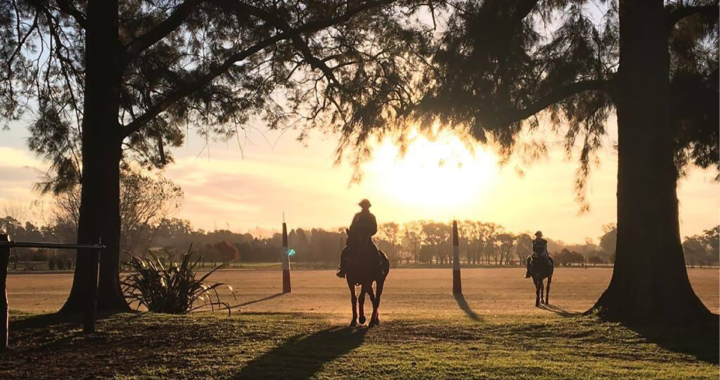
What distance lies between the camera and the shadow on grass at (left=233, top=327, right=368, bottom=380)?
678cm

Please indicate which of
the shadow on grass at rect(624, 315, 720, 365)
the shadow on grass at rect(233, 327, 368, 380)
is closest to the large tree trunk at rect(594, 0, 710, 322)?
the shadow on grass at rect(624, 315, 720, 365)

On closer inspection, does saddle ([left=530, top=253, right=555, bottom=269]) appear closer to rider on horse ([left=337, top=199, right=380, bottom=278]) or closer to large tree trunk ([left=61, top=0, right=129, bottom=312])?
rider on horse ([left=337, top=199, right=380, bottom=278])

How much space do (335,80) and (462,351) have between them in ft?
23.7

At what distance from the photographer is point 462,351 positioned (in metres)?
8.16

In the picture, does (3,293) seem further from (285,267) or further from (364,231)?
(285,267)

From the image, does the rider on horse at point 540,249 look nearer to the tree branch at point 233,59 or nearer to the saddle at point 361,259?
the tree branch at point 233,59

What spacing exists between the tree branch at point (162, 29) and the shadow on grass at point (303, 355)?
20.7 ft

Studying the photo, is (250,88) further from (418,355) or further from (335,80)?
(418,355)

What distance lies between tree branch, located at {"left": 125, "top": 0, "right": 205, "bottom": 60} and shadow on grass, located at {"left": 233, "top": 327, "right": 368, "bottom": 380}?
6.30 metres

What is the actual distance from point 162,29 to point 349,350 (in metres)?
7.56

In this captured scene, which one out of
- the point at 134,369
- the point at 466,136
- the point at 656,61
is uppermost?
the point at 656,61

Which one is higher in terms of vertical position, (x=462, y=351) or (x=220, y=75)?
(x=220, y=75)

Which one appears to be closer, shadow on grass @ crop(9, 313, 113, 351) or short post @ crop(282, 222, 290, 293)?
shadow on grass @ crop(9, 313, 113, 351)

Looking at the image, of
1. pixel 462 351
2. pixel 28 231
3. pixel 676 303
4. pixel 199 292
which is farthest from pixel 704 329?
pixel 28 231
